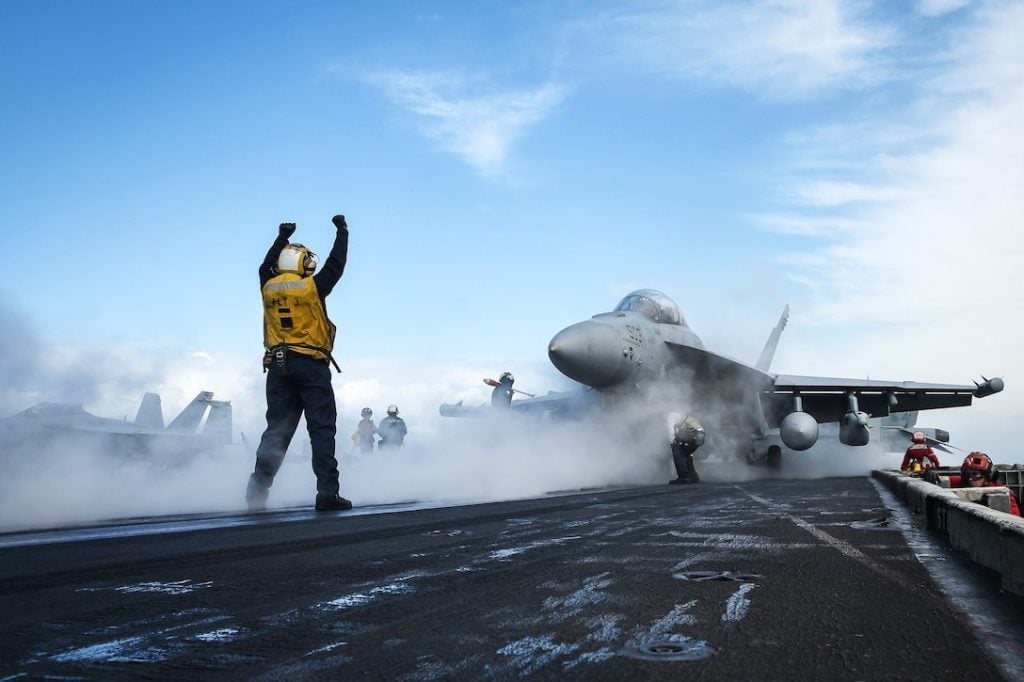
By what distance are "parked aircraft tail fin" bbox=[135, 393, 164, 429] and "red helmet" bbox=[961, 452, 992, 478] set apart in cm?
3562

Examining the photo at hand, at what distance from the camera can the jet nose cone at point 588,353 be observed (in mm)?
15820

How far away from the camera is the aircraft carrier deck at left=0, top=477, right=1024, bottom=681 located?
226 cm

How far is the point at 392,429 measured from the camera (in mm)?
25516

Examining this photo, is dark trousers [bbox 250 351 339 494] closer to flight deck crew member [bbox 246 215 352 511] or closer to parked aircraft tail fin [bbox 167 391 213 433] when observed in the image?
flight deck crew member [bbox 246 215 352 511]

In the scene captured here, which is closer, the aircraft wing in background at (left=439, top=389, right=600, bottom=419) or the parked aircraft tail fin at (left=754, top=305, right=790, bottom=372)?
the aircraft wing in background at (left=439, top=389, right=600, bottom=419)

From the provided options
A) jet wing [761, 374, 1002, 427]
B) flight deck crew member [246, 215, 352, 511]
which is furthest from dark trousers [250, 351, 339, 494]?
jet wing [761, 374, 1002, 427]

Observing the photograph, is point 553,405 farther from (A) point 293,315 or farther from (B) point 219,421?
(B) point 219,421

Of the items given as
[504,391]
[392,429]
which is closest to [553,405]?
[504,391]

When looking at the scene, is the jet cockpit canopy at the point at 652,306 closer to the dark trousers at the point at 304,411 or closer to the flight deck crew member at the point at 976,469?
the flight deck crew member at the point at 976,469

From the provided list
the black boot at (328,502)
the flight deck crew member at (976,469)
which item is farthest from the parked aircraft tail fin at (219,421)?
the flight deck crew member at (976,469)

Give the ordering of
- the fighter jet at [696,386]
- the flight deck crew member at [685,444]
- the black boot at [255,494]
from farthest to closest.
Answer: the flight deck crew member at [685,444]
the fighter jet at [696,386]
the black boot at [255,494]

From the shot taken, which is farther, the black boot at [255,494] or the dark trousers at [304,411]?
the black boot at [255,494]

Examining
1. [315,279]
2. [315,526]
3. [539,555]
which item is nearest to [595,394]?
[315,279]

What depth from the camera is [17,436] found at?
10.3 m
